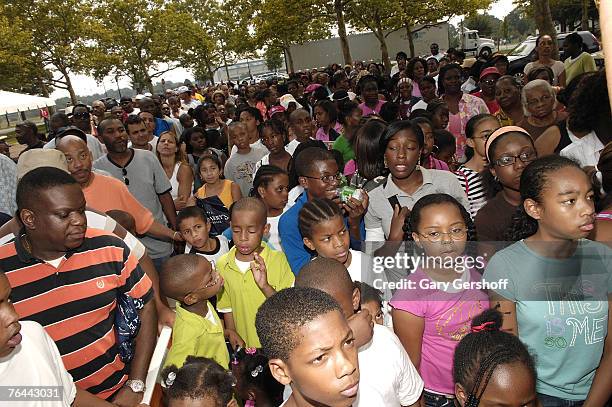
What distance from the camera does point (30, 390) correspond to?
6.19 ft

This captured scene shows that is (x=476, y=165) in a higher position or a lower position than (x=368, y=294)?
higher

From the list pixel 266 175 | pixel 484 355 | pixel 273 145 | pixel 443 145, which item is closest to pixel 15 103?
pixel 273 145

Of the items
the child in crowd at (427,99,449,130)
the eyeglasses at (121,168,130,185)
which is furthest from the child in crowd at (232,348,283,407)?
the child in crowd at (427,99,449,130)

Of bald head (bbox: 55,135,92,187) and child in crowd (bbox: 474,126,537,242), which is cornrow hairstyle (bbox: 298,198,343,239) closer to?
child in crowd (bbox: 474,126,537,242)

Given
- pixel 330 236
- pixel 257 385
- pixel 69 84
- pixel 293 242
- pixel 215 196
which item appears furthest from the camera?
pixel 69 84

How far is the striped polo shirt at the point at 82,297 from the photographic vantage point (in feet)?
7.68

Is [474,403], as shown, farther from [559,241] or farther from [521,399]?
[559,241]

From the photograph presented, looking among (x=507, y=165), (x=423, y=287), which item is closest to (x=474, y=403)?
(x=423, y=287)

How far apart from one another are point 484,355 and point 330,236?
1165 mm

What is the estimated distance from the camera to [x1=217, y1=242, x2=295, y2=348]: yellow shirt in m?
3.25

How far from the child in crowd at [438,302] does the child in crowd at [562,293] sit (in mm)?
160

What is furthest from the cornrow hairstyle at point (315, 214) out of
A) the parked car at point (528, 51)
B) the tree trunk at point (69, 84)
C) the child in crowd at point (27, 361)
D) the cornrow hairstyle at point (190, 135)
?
the tree trunk at point (69, 84)

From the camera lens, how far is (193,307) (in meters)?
3.04

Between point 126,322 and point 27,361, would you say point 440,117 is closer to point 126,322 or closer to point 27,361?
point 126,322
